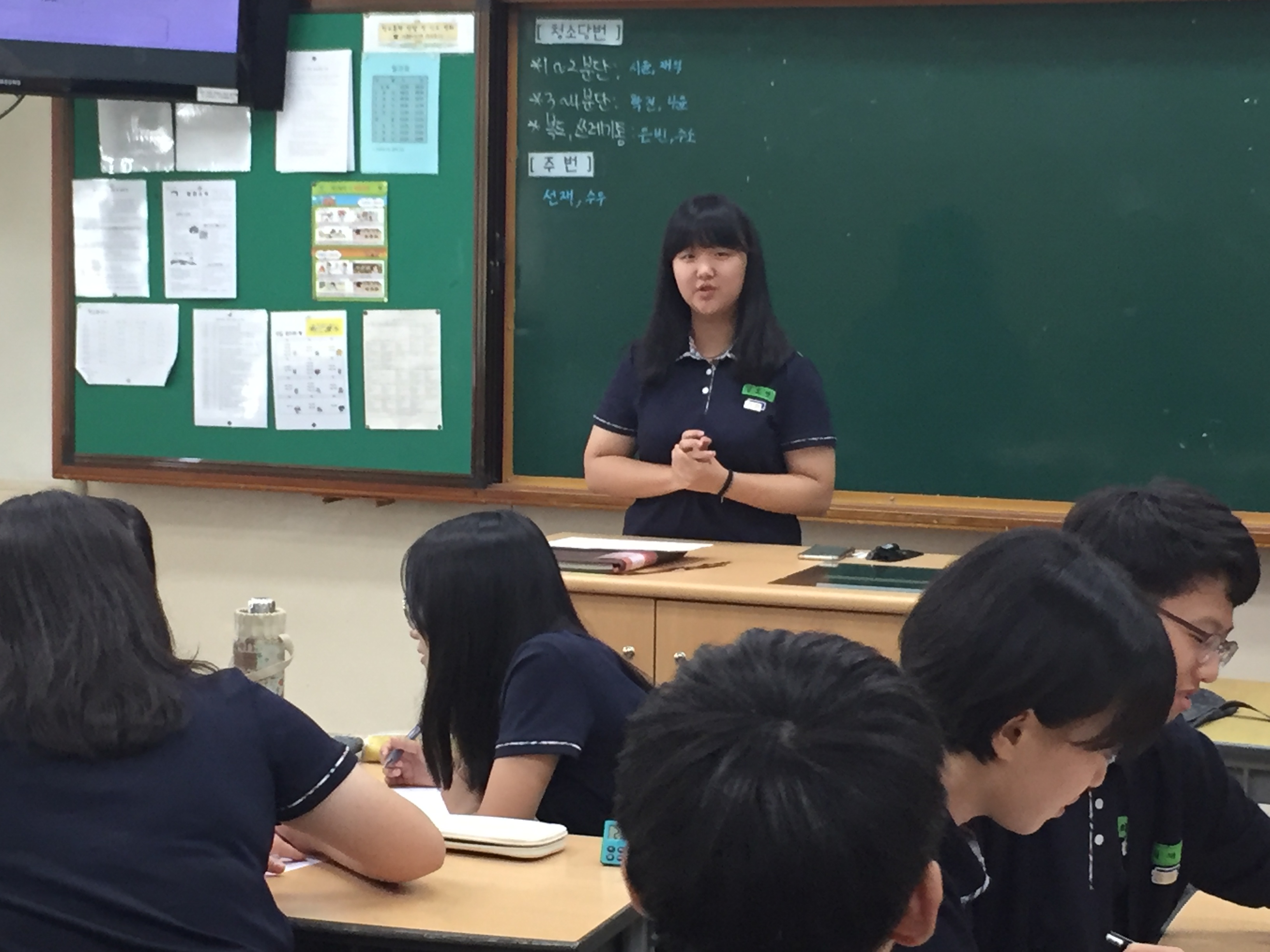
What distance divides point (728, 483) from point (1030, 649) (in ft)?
6.42

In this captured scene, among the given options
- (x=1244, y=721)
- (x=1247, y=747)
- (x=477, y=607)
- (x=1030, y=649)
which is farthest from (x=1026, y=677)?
(x=1244, y=721)

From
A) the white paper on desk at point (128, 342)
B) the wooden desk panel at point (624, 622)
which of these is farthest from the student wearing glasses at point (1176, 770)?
the white paper on desk at point (128, 342)

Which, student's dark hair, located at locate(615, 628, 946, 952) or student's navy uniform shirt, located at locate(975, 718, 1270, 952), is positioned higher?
student's dark hair, located at locate(615, 628, 946, 952)

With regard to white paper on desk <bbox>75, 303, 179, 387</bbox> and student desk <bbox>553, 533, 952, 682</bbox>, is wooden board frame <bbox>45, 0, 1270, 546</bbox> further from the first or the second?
student desk <bbox>553, 533, 952, 682</bbox>

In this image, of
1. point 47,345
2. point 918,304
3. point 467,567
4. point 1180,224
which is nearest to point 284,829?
point 467,567

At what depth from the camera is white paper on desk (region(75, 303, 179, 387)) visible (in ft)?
14.4

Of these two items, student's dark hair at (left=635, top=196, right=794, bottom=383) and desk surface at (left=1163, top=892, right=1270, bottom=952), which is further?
student's dark hair at (left=635, top=196, right=794, bottom=383)

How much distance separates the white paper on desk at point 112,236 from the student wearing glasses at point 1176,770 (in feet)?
11.0

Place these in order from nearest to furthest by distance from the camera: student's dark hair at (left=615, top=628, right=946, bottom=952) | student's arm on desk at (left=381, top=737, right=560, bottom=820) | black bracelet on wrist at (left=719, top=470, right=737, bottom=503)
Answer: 1. student's dark hair at (left=615, top=628, right=946, bottom=952)
2. student's arm on desk at (left=381, top=737, right=560, bottom=820)
3. black bracelet on wrist at (left=719, top=470, right=737, bottom=503)

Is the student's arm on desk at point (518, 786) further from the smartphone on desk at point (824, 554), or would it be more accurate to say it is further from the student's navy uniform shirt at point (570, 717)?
the smartphone on desk at point (824, 554)

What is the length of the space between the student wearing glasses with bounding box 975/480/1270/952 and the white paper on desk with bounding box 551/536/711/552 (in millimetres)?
1346

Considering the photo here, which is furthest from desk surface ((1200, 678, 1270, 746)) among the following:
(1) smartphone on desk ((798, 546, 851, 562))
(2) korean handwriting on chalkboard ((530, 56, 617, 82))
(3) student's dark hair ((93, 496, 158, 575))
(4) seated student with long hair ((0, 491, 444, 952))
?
(2) korean handwriting on chalkboard ((530, 56, 617, 82))

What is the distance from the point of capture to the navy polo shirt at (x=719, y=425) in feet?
10.7

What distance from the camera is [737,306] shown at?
332 cm
